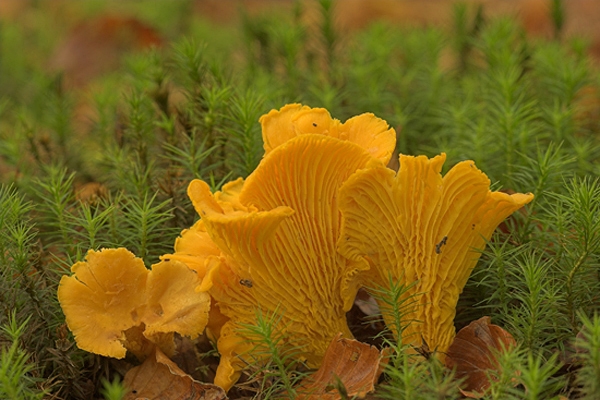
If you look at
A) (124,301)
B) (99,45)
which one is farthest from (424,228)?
(99,45)

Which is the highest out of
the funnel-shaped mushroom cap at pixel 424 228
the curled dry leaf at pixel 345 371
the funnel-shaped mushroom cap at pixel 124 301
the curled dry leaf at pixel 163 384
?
the funnel-shaped mushroom cap at pixel 424 228

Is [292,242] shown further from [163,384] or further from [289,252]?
[163,384]

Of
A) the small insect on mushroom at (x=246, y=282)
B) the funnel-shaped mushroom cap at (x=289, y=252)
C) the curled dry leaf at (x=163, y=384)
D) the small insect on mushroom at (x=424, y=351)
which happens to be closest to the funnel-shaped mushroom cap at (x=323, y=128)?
the funnel-shaped mushroom cap at (x=289, y=252)

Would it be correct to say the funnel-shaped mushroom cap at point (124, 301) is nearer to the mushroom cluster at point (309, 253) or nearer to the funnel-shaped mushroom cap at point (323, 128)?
the mushroom cluster at point (309, 253)

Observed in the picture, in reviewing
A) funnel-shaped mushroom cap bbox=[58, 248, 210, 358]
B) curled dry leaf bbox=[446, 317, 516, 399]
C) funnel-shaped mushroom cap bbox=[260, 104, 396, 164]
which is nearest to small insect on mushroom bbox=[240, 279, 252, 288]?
funnel-shaped mushroom cap bbox=[58, 248, 210, 358]

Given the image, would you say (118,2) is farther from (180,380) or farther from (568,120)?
(180,380)

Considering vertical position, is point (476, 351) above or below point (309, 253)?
below

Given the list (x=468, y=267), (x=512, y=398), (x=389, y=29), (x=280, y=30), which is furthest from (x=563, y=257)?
(x=389, y=29)
